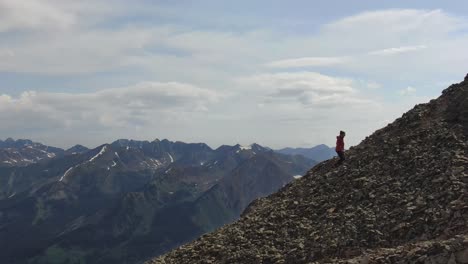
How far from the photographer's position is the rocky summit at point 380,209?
29.2 meters

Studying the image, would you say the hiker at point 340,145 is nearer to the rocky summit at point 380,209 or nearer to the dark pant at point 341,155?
the dark pant at point 341,155

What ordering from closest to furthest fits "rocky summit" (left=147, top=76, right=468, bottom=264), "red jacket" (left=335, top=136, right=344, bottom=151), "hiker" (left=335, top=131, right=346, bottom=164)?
"rocky summit" (left=147, top=76, right=468, bottom=264) < "hiker" (left=335, top=131, right=346, bottom=164) < "red jacket" (left=335, top=136, right=344, bottom=151)

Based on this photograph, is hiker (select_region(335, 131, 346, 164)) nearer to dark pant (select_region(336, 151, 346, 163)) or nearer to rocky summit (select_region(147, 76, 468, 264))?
dark pant (select_region(336, 151, 346, 163))

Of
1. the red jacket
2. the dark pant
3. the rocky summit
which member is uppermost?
the red jacket

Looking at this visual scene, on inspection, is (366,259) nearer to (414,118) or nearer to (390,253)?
(390,253)

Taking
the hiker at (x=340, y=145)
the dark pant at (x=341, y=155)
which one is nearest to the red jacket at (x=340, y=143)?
the hiker at (x=340, y=145)

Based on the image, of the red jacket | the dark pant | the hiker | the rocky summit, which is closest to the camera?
the rocky summit

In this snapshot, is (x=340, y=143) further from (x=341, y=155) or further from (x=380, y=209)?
(x=380, y=209)

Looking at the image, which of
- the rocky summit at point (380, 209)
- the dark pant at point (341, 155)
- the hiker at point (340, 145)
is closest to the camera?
the rocky summit at point (380, 209)

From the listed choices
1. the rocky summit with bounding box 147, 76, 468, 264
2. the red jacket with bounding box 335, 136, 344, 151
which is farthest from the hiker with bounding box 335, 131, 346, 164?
the rocky summit with bounding box 147, 76, 468, 264

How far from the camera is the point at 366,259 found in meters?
26.4

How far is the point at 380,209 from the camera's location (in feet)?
114

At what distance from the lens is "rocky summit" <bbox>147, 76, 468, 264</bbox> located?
29227 mm

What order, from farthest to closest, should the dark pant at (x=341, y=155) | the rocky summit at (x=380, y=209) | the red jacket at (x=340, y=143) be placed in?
the dark pant at (x=341, y=155) < the red jacket at (x=340, y=143) < the rocky summit at (x=380, y=209)
